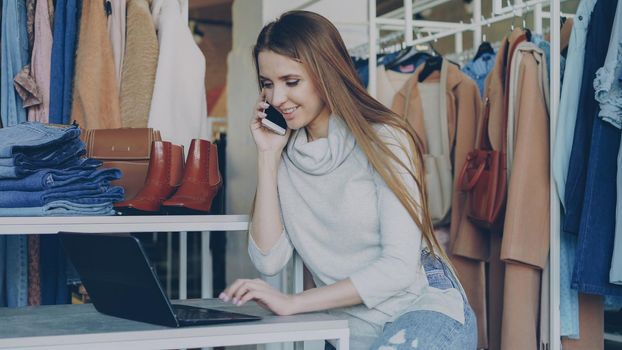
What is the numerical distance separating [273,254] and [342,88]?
0.42 m

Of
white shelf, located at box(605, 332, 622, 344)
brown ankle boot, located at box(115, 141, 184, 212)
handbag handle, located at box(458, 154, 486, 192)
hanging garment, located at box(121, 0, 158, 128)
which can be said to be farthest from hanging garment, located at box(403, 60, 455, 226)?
brown ankle boot, located at box(115, 141, 184, 212)

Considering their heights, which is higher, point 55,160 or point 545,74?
point 545,74

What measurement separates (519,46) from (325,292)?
1223 millimetres

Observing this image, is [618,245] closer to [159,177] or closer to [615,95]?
[615,95]

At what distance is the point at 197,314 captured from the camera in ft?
4.84

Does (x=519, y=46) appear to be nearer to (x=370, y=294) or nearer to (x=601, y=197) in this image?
(x=601, y=197)

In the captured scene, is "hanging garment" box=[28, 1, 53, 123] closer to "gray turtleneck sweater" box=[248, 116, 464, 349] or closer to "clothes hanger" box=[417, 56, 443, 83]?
"gray turtleneck sweater" box=[248, 116, 464, 349]

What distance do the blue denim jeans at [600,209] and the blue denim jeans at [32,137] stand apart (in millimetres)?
1325

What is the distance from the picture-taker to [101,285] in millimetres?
1493

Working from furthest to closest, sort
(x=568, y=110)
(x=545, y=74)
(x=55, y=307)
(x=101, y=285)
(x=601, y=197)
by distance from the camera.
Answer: (x=545, y=74), (x=568, y=110), (x=601, y=197), (x=55, y=307), (x=101, y=285)

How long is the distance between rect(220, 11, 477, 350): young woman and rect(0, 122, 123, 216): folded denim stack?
1.23 ft

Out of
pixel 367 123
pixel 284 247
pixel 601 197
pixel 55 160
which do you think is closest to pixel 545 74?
pixel 601 197

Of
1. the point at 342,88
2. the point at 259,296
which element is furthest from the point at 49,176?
the point at 342,88

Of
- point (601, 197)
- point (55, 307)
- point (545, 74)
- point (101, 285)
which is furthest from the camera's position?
point (545, 74)
